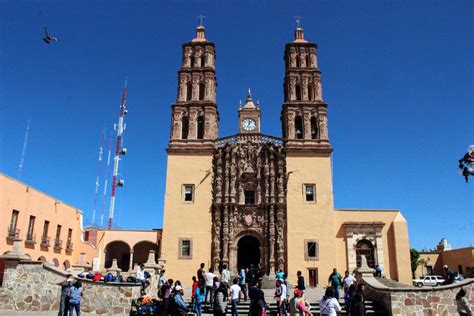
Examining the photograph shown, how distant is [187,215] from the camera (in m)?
28.6

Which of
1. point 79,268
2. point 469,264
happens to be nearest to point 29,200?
point 79,268

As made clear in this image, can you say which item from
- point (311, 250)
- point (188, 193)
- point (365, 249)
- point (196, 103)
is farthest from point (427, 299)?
point (196, 103)

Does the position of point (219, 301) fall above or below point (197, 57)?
below

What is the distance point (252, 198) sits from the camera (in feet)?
97.2

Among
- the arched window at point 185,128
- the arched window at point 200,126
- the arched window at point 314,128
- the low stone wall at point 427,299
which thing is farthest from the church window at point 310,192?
the low stone wall at point 427,299

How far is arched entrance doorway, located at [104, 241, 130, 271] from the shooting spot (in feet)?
113

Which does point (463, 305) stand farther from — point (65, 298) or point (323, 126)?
point (323, 126)

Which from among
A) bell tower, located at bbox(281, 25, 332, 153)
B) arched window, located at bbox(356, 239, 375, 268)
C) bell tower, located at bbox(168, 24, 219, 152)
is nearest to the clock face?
bell tower, located at bbox(168, 24, 219, 152)

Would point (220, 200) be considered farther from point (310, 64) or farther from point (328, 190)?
point (310, 64)

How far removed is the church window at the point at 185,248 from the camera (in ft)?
91.1

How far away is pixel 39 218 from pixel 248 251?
13.8 m

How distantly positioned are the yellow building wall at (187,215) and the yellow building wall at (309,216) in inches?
224

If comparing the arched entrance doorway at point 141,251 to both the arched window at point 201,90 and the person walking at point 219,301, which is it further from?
the person walking at point 219,301

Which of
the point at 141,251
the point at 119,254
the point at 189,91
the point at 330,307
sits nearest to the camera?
the point at 330,307
